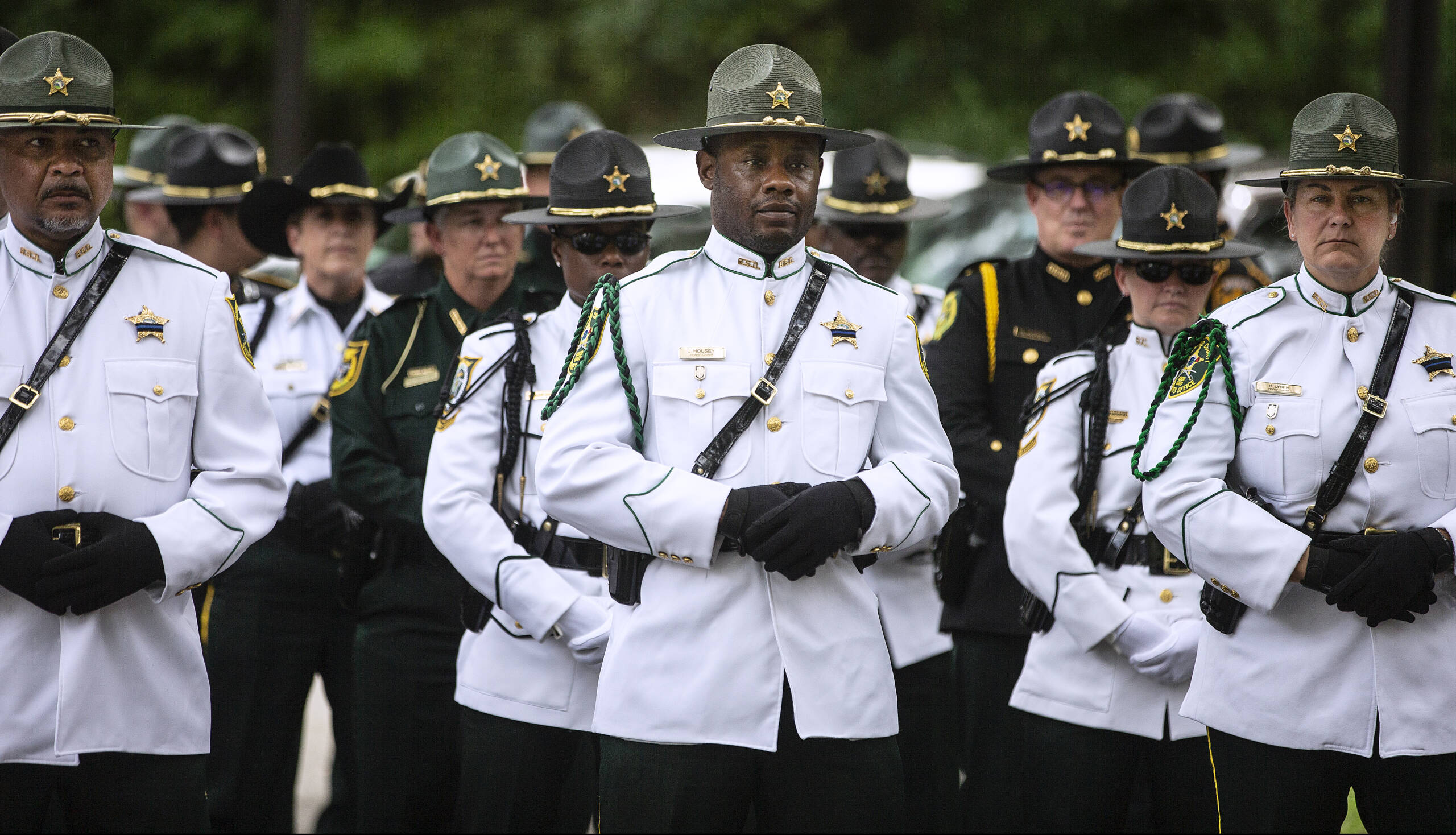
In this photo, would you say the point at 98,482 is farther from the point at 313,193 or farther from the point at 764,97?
the point at 313,193

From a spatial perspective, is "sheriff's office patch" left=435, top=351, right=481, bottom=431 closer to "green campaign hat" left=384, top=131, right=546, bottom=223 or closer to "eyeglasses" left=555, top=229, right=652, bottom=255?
"eyeglasses" left=555, top=229, right=652, bottom=255

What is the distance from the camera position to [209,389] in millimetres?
3738

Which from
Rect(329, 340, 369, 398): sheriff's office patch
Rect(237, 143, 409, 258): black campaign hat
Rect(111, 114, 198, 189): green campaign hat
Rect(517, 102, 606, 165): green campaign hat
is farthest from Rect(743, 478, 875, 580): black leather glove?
Rect(111, 114, 198, 189): green campaign hat

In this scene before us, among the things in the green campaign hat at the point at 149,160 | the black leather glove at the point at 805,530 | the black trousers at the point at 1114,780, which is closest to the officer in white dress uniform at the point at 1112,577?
the black trousers at the point at 1114,780

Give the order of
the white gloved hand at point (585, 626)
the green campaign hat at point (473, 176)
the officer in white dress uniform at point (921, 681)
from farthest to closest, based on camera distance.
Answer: the green campaign hat at point (473, 176)
the officer in white dress uniform at point (921, 681)
the white gloved hand at point (585, 626)

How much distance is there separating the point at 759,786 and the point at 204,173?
13.1ft

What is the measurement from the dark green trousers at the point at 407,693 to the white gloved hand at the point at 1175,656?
2002mm

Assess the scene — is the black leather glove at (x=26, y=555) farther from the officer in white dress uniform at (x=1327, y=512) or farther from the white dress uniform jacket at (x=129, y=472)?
the officer in white dress uniform at (x=1327, y=512)

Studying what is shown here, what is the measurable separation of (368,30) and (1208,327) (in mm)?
13723

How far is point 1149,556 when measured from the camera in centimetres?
423

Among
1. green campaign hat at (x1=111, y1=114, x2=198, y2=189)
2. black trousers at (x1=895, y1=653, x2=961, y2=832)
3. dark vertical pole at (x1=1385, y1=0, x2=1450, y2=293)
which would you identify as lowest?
black trousers at (x1=895, y1=653, x2=961, y2=832)

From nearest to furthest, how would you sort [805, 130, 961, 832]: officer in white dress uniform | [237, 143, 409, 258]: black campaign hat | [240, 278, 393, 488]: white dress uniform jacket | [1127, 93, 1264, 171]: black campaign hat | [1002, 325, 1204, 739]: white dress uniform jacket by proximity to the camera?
[1002, 325, 1204, 739]: white dress uniform jacket
[805, 130, 961, 832]: officer in white dress uniform
[240, 278, 393, 488]: white dress uniform jacket
[237, 143, 409, 258]: black campaign hat
[1127, 93, 1264, 171]: black campaign hat

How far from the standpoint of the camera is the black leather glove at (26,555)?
132 inches

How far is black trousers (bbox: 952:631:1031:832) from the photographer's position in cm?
489
